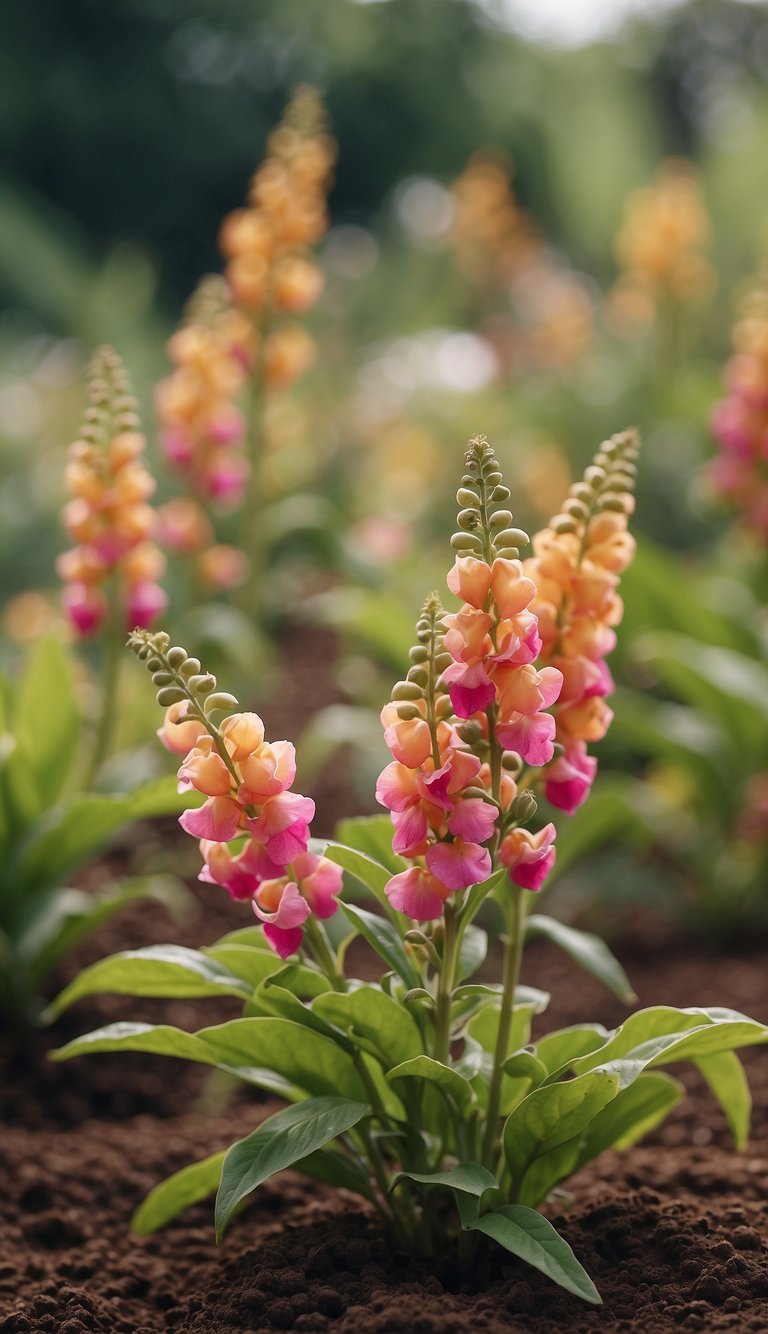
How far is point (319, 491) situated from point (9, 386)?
9.68 ft

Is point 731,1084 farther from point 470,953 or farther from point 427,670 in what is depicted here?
point 427,670

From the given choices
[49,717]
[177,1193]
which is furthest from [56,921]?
[177,1193]

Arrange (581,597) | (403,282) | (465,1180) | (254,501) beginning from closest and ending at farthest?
(465,1180)
(581,597)
(254,501)
(403,282)

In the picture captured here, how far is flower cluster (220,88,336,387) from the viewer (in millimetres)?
3207

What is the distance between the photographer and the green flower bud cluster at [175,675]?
127 centimetres

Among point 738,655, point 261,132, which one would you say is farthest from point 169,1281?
point 261,132

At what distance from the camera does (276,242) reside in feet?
10.8

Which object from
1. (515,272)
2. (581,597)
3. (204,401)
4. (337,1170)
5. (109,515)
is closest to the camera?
(581,597)

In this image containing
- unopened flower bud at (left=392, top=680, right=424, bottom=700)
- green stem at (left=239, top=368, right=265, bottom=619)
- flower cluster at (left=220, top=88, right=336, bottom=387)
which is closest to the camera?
unopened flower bud at (left=392, top=680, right=424, bottom=700)

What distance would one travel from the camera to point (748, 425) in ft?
10.8

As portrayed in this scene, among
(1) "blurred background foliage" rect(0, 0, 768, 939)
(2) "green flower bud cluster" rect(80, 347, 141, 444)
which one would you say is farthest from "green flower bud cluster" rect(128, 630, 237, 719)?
(1) "blurred background foliage" rect(0, 0, 768, 939)

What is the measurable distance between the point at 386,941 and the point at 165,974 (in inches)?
10.1

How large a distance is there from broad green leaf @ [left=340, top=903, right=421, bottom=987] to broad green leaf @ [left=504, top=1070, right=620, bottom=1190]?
0.57 feet

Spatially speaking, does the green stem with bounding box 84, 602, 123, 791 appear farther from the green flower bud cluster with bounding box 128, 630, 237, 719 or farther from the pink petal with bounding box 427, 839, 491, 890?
the pink petal with bounding box 427, 839, 491, 890
